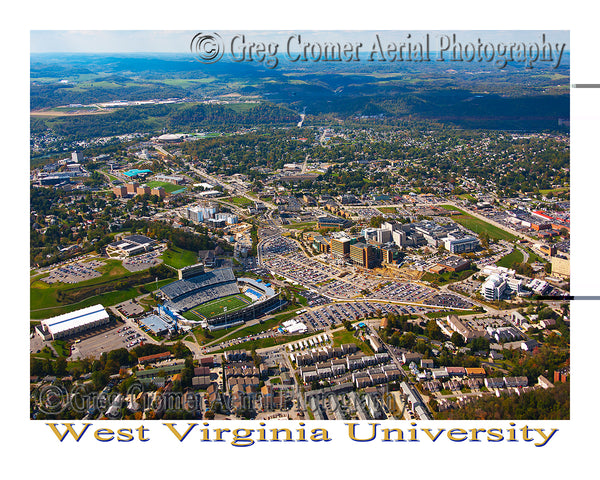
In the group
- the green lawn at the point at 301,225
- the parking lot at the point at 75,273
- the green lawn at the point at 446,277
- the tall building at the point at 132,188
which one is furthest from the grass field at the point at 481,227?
the tall building at the point at 132,188

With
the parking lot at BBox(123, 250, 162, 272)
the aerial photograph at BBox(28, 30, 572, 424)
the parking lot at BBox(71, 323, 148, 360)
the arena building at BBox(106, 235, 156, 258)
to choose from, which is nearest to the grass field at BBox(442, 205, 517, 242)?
the aerial photograph at BBox(28, 30, 572, 424)

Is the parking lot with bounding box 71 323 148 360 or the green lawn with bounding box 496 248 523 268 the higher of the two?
the green lawn with bounding box 496 248 523 268

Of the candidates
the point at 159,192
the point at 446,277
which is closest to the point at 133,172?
the point at 159,192

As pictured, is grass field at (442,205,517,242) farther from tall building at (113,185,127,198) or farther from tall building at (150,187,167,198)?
tall building at (113,185,127,198)

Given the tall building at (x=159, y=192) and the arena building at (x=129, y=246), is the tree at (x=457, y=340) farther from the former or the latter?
the tall building at (x=159, y=192)

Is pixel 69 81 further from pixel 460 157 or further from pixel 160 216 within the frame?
pixel 460 157

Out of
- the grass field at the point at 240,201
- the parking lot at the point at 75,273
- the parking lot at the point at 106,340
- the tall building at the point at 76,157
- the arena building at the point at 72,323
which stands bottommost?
the parking lot at the point at 106,340

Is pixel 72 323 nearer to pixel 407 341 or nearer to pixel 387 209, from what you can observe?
pixel 407 341
